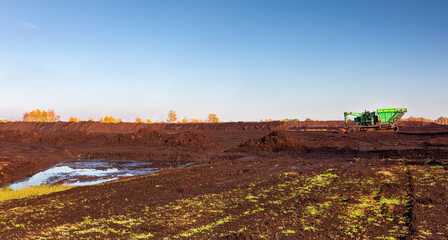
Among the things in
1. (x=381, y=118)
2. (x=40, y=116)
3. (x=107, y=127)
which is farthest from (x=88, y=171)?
(x=40, y=116)

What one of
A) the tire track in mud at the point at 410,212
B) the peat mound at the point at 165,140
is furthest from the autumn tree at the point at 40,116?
the tire track in mud at the point at 410,212

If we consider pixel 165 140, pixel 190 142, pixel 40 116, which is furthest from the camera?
pixel 40 116

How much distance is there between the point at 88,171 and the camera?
15320mm

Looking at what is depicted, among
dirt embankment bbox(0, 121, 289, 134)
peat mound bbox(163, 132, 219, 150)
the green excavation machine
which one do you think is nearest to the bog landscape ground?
peat mound bbox(163, 132, 219, 150)

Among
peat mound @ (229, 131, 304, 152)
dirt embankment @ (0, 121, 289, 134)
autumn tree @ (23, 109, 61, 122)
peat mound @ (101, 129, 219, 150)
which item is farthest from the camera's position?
autumn tree @ (23, 109, 61, 122)

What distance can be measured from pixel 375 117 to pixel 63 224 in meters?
31.9

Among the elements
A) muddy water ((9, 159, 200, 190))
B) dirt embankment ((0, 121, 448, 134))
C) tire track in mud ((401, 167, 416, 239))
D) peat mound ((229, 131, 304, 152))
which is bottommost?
muddy water ((9, 159, 200, 190))

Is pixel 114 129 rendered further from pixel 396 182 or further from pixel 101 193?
pixel 396 182

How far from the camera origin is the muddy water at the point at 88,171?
12.6m

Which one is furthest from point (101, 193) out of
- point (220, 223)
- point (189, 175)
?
point (220, 223)

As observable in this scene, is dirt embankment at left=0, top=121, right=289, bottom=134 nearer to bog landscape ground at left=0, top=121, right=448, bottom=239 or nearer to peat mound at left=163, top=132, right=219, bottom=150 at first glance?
peat mound at left=163, top=132, right=219, bottom=150

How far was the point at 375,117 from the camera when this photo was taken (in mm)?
31719

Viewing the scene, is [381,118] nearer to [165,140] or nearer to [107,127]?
[165,140]

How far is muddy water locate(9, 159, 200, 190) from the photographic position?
12633 millimetres
